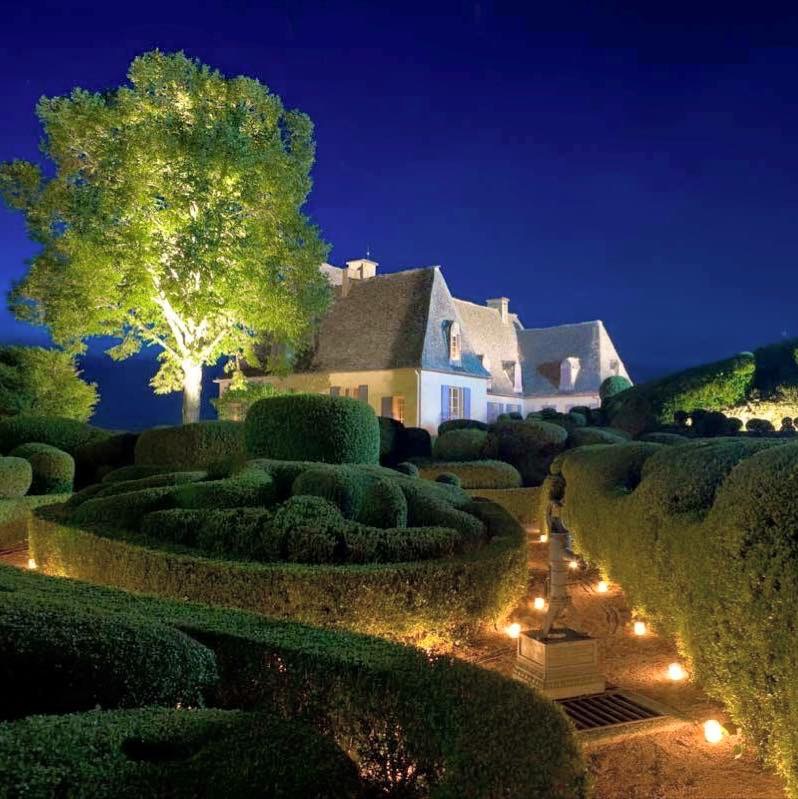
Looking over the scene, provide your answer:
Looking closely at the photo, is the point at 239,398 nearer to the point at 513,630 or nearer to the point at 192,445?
the point at 192,445

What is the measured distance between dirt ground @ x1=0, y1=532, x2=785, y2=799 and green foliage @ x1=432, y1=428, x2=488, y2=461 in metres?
12.1

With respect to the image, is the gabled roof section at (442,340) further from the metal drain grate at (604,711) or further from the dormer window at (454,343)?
the metal drain grate at (604,711)

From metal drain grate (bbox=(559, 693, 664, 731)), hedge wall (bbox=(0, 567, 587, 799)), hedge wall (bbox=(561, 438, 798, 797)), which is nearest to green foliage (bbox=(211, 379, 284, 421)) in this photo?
hedge wall (bbox=(561, 438, 798, 797))

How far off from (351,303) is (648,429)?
1471 centimetres

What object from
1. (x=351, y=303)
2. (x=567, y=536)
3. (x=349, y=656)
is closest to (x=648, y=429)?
(x=351, y=303)

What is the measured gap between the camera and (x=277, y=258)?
21.6 meters

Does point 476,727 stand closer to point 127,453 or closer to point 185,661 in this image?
point 185,661

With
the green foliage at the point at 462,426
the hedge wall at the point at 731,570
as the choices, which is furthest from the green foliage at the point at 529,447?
the hedge wall at the point at 731,570

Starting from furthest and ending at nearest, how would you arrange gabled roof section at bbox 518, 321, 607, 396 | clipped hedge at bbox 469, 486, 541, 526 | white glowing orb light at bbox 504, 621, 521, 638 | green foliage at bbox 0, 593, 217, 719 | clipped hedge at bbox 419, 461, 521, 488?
gabled roof section at bbox 518, 321, 607, 396 < clipped hedge at bbox 419, 461, 521, 488 < clipped hedge at bbox 469, 486, 541, 526 < white glowing orb light at bbox 504, 621, 521, 638 < green foliage at bbox 0, 593, 217, 719

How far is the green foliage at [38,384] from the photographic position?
65.1ft

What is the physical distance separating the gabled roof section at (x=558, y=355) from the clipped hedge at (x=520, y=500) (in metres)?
20.8

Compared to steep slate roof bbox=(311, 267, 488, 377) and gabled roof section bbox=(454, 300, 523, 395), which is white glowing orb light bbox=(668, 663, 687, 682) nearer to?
steep slate roof bbox=(311, 267, 488, 377)

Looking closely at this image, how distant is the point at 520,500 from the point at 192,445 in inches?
316

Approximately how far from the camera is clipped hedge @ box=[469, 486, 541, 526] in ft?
56.6
